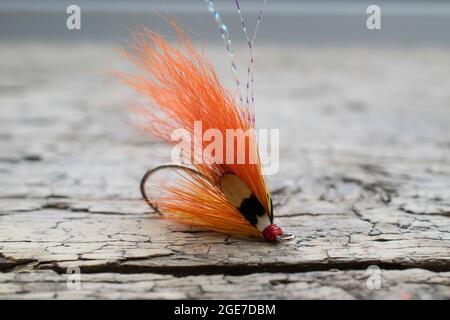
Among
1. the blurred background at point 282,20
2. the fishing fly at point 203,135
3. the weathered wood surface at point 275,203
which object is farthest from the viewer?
the blurred background at point 282,20

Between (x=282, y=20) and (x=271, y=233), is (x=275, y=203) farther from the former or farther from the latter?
(x=282, y=20)

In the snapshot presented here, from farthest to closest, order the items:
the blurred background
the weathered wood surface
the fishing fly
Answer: the blurred background < the fishing fly < the weathered wood surface

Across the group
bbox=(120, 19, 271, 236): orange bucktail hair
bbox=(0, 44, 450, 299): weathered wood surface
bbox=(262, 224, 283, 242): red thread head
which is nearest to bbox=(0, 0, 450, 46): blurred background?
bbox=(0, 44, 450, 299): weathered wood surface

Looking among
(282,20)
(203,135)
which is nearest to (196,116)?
(203,135)

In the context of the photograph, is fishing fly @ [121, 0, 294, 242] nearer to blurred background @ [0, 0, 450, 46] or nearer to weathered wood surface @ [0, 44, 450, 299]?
weathered wood surface @ [0, 44, 450, 299]

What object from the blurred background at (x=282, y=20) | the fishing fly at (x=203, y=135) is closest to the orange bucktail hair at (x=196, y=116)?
the fishing fly at (x=203, y=135)

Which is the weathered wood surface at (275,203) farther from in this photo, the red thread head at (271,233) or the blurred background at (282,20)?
the blurred background at (282,20)

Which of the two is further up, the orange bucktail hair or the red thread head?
the orange bucktail hair
